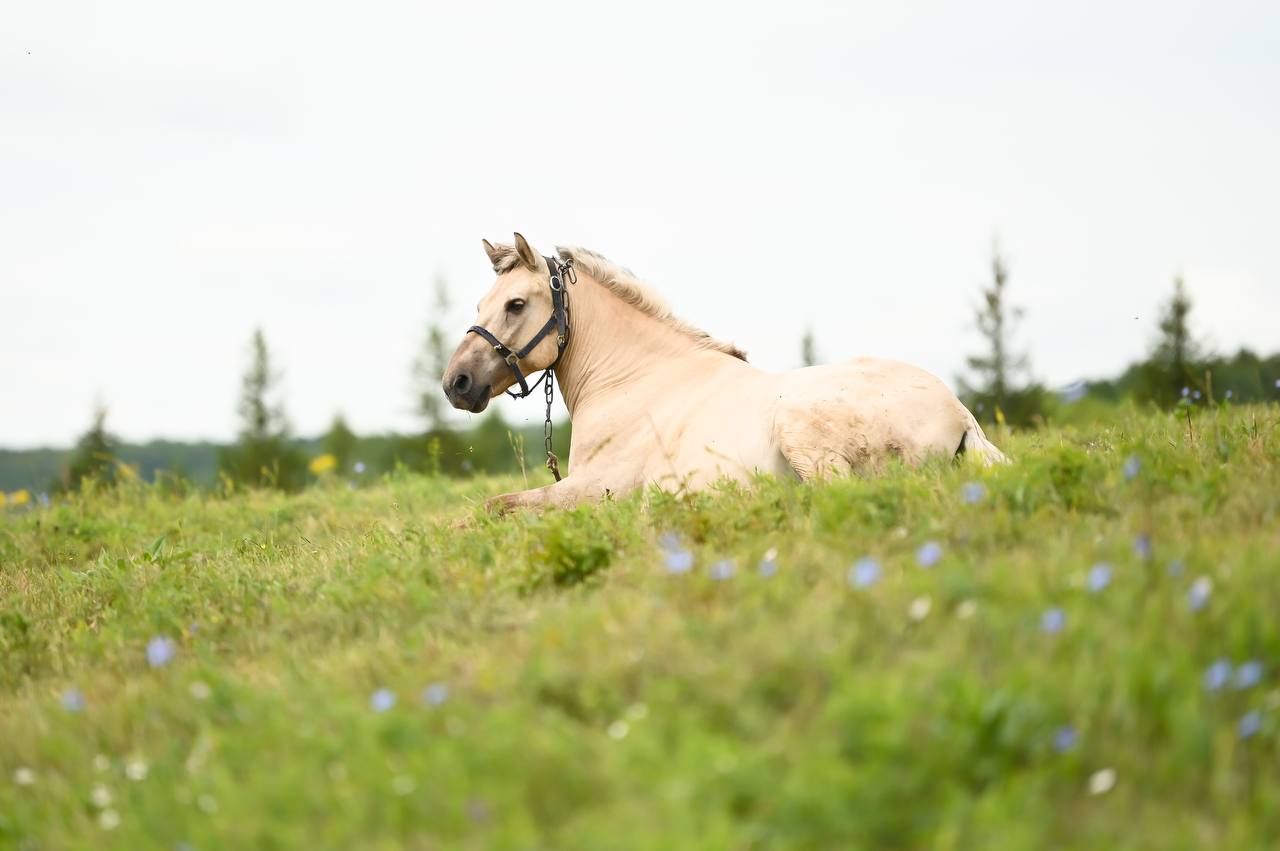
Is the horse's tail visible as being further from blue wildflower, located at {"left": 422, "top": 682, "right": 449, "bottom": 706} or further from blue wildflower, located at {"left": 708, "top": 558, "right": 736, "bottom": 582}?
blue wildflower, located at {"left": 422, "top": 682, "right": 449, "bottom": 706}

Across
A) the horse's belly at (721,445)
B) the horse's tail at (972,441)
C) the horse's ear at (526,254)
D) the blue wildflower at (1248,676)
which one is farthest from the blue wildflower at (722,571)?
the horse's ear at (526,254)

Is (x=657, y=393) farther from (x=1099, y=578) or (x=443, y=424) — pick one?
(x=443, y=424)

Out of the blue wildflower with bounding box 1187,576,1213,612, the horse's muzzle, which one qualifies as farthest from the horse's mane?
the blue wildflower with bounding box 1187,576,1213,612

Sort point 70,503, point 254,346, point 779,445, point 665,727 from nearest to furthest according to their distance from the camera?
point 665,727, point 779,445, point 70,503, point 254,346

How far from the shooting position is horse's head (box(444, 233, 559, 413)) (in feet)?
25.0

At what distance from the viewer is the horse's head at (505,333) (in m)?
7.63

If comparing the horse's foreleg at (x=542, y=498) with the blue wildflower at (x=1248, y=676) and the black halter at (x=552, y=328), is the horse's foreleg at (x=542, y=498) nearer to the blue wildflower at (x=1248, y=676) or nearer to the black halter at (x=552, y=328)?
the black halter at (x=552, y=328)

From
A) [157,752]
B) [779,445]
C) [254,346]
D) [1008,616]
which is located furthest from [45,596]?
[254,346]

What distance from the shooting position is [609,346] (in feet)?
26.5

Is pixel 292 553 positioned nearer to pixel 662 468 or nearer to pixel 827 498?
pixel 662 468

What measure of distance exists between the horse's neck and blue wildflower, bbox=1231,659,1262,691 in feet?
17.7

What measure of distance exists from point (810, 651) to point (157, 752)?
2121mm

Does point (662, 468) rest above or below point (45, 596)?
above

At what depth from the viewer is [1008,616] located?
3.19 metres
